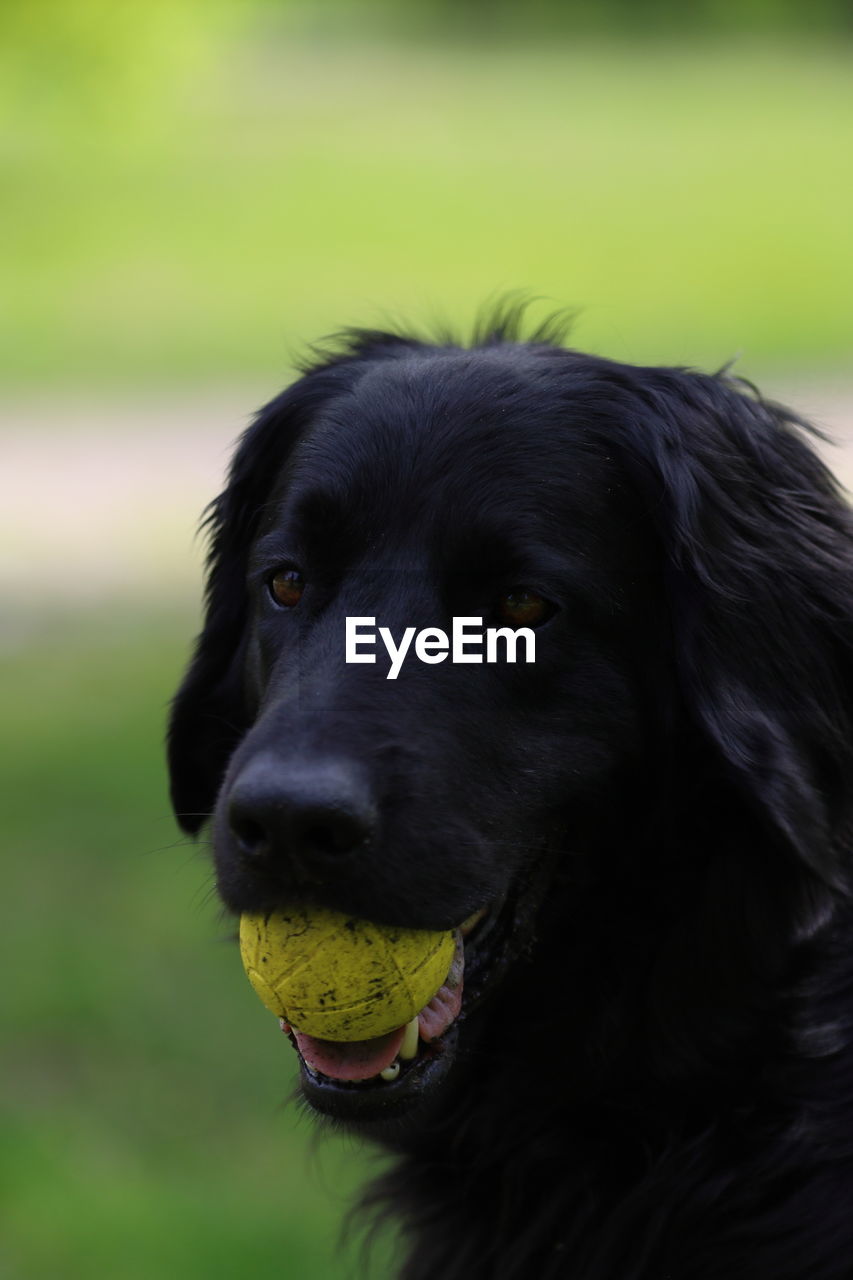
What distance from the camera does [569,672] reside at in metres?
2.86

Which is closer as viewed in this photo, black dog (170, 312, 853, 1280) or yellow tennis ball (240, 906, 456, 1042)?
yellow tennis ball (240, 906, 456, 1042)

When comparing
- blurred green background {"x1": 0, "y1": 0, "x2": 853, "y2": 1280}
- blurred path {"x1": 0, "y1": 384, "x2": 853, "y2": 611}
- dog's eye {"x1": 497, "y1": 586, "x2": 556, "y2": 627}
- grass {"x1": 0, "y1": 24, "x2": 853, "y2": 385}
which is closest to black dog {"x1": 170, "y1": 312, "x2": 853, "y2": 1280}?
dog's eye {"x1": 497, "y1": 586, "x2": 556, "y2": 627}

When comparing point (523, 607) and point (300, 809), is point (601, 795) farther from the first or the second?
point (300, 809)

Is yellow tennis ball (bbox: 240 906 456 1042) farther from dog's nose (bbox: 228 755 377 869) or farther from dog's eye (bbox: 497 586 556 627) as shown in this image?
dog's eye (bbox: 497 586 556 627)

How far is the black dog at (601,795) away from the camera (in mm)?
2727

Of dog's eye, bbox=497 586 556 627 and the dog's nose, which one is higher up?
dog's eye, bbox=497 586 556 627

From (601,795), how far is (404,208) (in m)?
25.1

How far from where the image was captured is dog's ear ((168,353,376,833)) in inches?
136

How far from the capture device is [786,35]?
46.7 metres

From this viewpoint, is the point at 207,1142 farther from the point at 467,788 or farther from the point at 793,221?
the point at 793,221

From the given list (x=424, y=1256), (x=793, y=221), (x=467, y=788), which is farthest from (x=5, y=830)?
(x=793, y=221)

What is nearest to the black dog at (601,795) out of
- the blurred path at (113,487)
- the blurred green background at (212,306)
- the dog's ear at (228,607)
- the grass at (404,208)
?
the dog's ear at (228,607)

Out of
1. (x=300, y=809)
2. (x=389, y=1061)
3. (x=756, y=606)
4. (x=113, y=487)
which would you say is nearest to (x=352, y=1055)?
(x=389, y=1061)

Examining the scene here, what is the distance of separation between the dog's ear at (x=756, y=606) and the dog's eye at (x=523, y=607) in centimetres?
24
